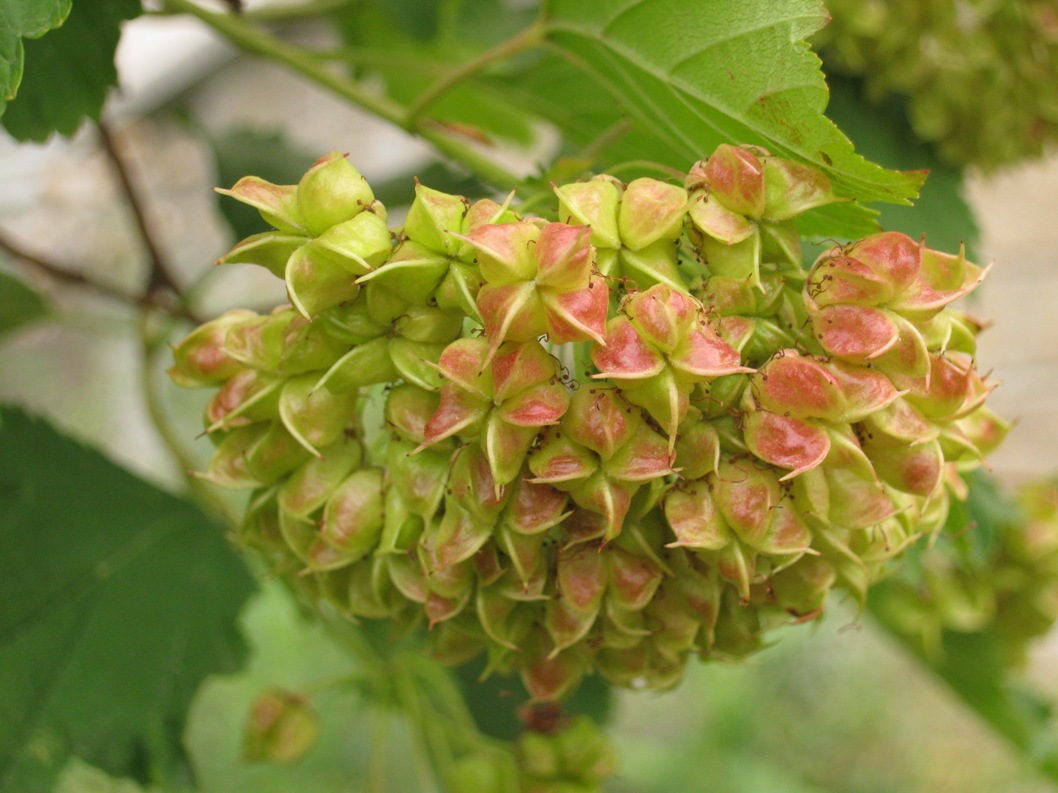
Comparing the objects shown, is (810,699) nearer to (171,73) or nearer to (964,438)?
(964,438)

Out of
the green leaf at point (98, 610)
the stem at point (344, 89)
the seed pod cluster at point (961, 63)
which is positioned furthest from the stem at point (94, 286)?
the seed pod cluster at point (961, 63)

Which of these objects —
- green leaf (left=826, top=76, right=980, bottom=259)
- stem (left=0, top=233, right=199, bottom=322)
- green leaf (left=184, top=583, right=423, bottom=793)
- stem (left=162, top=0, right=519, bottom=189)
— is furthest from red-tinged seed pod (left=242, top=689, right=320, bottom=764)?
green leaf (left=826, top=76, right=980, bottom=259)

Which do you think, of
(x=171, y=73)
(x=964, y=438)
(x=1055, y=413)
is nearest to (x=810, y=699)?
(x=1055, y=413)

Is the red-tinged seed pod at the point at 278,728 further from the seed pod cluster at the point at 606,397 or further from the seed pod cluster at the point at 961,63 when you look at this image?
the seed pod cluster at the point at 961,63

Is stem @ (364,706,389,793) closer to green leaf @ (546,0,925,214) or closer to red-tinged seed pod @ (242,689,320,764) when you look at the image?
red-tinged seed pod @ (242,689,320,764)

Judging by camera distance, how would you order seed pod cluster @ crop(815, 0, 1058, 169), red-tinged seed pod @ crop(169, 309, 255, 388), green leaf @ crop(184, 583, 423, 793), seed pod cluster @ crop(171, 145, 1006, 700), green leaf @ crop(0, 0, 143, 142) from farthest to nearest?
green leaf @ crop(184, 583, 423, 793), seed pod cluster @ crop(815, 0, 1058, 169), green leaf @ crop(0, 0, 143, 142), red-tinged seed pod @ crop(169, 309, 255, 388), seed pod cluster @ crop(171, 145, 1006, 700)

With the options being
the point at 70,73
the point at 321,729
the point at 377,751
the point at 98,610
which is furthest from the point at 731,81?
the point at 321,729

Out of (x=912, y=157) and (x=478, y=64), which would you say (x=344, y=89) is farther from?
(x=912, y=157)
